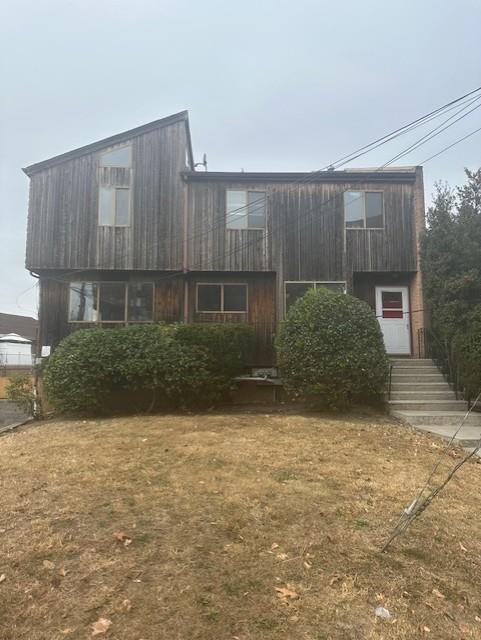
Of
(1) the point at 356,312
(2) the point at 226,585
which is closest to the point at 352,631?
(2) the point at 226,585

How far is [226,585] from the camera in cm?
293

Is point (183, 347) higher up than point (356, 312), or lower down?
lower down

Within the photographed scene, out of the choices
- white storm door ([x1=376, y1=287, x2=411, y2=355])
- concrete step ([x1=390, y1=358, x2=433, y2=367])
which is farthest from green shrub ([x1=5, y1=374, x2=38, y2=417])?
white storm door ([x1=376, y1=287, x2=411, y2=355])

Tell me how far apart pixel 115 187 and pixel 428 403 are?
9.85 meters

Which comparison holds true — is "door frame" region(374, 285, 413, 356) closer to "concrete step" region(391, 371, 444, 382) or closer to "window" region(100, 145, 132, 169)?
"concrete step" region(391, 371, 444, 382)

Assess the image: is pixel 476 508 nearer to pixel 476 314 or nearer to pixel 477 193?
pixel 476 314

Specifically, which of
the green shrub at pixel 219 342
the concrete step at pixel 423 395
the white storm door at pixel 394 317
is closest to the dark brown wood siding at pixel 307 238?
the white storm door at pixel 394 317

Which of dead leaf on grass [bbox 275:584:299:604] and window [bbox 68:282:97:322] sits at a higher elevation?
window [bbox 68:282:97:322]

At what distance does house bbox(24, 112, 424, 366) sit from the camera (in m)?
12.9

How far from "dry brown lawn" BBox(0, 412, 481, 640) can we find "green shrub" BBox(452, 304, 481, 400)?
3055mm

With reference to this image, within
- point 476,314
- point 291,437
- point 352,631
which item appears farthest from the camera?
point 476,314

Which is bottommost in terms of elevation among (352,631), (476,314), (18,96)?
(352,631)

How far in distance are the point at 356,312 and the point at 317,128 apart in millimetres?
5796

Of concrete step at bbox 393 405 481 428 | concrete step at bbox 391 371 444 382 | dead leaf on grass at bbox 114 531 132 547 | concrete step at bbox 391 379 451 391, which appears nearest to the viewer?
dead leaf on grass at bbox 114 531 132 547
